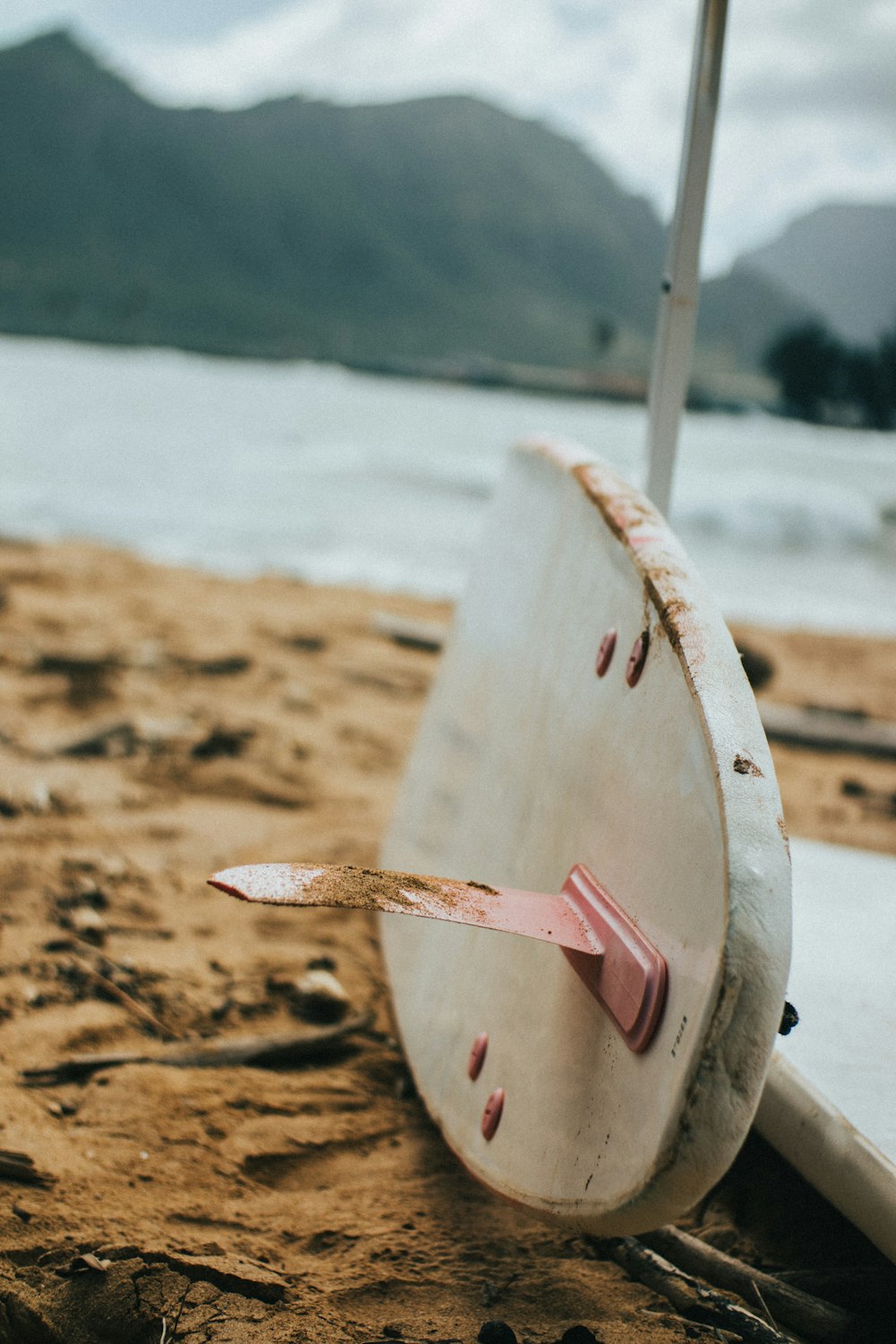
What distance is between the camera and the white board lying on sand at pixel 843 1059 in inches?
41.3

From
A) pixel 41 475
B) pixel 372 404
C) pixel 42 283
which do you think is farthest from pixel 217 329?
pixel 41 475

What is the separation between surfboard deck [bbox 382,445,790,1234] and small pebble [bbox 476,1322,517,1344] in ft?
0.48

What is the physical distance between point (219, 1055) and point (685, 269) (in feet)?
4.76

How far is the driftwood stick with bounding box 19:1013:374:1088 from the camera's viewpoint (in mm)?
1449

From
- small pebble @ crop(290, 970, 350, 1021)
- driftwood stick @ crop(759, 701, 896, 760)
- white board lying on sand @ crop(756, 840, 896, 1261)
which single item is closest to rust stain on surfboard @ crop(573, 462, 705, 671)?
white board lying on sand @ crop(756, 840, 896, 1261)

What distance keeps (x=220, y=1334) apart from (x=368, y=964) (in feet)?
3.12

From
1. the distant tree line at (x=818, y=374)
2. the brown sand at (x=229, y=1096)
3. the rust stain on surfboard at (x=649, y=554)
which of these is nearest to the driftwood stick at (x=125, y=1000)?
the brown sand at (x=229, y=1096)

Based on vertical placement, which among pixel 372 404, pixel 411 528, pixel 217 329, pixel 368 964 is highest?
pixel 217 329

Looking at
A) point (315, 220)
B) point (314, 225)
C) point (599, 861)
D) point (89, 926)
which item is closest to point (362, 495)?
point (89, 926)

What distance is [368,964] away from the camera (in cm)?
194

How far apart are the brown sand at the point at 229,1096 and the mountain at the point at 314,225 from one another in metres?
73.8

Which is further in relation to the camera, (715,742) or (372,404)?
(372,404)

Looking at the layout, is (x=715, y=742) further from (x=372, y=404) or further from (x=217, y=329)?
(x=217, y=329)

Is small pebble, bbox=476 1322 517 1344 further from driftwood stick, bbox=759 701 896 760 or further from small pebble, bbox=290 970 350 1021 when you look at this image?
driftwood stick, bbox=759 701 896 760
